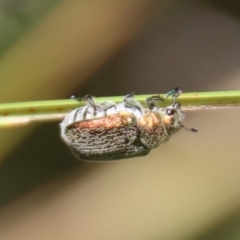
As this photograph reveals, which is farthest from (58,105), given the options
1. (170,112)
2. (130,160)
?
(130,160)

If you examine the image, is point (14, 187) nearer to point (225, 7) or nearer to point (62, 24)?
point (62, 24)

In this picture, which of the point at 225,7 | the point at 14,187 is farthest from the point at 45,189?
the point at 225,7

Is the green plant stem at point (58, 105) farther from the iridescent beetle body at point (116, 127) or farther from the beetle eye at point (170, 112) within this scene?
the beetle eye at point (170, 112)

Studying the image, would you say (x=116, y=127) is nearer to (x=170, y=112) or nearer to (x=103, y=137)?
(x=103, y=137)

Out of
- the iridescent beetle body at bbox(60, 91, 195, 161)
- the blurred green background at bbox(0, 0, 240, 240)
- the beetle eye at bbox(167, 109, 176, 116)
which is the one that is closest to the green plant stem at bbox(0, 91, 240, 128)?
the iridescent beetle body at bbox(60, 91, 195, 161)

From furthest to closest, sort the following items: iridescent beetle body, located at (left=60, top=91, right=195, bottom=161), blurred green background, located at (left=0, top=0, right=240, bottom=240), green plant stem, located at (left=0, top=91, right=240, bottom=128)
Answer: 1. blurred green background, located at (left=0, top=0, right=240, bottom=240)
2. iridescent beetle body, located at (left=60, top=91, right=195, bottom=161)
3. green plant stem, located at (left=0, top=91, right=240, bottom=128)

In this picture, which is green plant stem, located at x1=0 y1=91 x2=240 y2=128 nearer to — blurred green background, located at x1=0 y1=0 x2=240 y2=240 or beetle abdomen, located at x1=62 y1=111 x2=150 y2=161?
beetle abdomen, located at x1=62 y1=111 x2=150 y2=161

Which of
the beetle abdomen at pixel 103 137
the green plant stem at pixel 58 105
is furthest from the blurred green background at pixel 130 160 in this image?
the green plant stem at pixel 58 105
